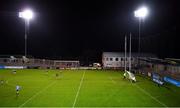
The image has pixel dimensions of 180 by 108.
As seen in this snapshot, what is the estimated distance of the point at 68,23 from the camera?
237 feet

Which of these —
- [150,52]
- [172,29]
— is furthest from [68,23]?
[172,29]

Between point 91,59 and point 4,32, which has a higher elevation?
point 4,32

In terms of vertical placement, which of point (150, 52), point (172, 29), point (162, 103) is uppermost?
point (172, 29)

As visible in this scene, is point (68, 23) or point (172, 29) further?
point (68, 23)

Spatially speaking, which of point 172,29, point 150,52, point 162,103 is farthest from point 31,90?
point 150,52

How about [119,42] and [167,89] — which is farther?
[119,42]

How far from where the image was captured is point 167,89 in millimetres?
30219

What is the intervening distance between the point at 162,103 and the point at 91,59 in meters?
53.8

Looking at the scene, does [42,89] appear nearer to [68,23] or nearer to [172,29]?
[172,29]

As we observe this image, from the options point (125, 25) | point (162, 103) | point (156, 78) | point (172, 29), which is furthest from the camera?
point (125, 25)

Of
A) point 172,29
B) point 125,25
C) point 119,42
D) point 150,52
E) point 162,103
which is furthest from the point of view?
point 119,42

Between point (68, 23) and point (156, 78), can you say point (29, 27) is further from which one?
point (156, 78)

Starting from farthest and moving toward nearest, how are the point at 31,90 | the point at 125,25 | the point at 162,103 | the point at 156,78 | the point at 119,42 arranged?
1. the point at 119,42
2. the point at 125,25
3. the point at 156,78
4. the point at 31,90
5. the point at 162,103

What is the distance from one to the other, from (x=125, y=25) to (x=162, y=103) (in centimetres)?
4854
